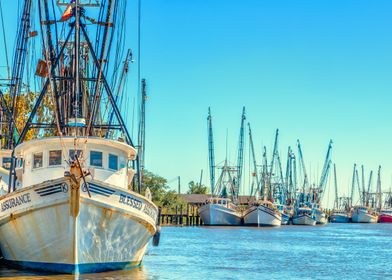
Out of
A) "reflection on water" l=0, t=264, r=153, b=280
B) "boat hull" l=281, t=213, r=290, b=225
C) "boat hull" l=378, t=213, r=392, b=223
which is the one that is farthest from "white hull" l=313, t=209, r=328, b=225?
"reflection on water" l=0, t=264, r=153, b=280

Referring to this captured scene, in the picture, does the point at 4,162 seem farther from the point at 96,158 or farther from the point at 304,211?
the point at 304,211

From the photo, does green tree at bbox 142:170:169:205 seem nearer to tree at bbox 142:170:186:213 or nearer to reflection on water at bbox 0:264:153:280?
tree at bbox 142:170:186:213

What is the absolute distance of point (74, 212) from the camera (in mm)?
24547

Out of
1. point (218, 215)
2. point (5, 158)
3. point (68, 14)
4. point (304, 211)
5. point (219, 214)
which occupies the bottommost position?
point (218, 215)

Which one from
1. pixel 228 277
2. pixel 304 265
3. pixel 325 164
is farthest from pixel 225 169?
pixel 228 277

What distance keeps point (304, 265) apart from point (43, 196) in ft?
58.1

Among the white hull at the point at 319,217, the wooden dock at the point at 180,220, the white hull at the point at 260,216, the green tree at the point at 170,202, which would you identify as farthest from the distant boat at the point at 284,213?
the green tree at the point at 170,202

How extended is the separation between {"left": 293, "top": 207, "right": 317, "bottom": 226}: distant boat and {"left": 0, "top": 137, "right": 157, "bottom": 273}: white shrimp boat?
306 ft

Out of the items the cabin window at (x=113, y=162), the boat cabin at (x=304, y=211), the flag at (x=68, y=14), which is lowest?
the boat cabin at (x=304, y=211)

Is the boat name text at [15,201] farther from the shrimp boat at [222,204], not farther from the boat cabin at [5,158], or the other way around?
the shrimp boat at [222,204]

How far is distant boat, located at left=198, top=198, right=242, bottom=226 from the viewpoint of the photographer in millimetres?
99000

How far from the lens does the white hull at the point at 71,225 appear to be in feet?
81.1

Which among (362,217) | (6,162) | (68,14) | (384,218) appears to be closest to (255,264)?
(6,162)

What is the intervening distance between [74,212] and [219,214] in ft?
248
